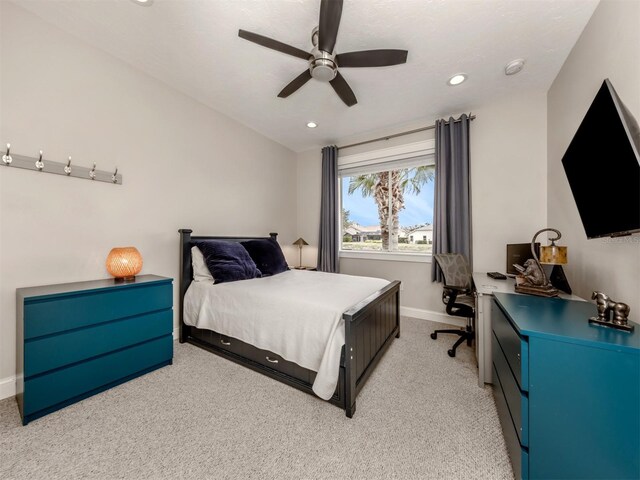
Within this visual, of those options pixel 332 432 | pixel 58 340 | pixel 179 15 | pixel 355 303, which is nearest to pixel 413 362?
pixel 355 303

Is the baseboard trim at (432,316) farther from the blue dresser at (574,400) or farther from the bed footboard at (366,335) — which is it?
the blue dresser at (574,400)

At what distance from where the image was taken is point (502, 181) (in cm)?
303

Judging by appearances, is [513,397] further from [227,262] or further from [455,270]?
[227,262]

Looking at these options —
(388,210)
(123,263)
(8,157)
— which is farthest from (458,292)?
(8,157)

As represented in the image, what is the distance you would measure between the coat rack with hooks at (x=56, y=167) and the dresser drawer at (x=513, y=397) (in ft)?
11.0

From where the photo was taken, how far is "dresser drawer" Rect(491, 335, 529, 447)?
1091 mm

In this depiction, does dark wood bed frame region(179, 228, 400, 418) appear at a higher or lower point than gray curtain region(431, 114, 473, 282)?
lower

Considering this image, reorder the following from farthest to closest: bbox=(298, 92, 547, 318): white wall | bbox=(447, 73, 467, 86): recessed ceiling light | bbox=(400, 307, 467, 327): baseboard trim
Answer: bbox=(400, 307, 467, 327): baseboard trim, bbox=(298, 92, 547, 318): white wall, bbox=(447, 73, 467, 86): recessed ceiling light

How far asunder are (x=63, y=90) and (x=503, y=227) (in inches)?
181

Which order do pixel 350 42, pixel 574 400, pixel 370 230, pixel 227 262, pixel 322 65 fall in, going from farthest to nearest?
pixel 370 230 < pixel 227 262 < pixel 350 42 < pixel 322 65 < pixel 574 400

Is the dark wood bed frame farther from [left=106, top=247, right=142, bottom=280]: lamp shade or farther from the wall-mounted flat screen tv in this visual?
the wall-mounted flat screen tv

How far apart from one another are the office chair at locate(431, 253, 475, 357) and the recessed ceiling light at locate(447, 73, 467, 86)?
1873mm

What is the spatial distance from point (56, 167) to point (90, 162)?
0.24 metres

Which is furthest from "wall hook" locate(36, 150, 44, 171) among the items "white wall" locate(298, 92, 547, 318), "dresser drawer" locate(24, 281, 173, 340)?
"white wall" locate(298, 92, 547, 318)
